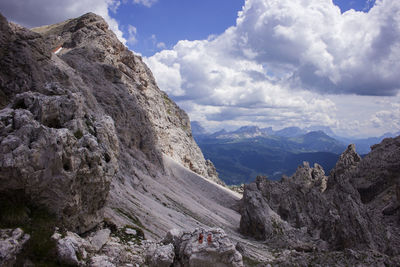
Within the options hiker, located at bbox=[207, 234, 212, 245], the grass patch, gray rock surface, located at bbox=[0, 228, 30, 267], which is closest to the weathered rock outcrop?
hiker, located at bbox=[207, 234, 212, 245]

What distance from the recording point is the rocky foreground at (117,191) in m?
14.9

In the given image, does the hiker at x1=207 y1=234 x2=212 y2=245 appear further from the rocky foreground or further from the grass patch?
the grass patch

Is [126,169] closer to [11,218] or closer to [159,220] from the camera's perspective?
[159,220]

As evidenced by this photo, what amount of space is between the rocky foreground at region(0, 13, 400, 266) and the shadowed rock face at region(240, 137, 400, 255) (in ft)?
0.92

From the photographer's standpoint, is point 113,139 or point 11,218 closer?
point 11,218

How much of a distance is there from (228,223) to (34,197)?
54153 millimetres

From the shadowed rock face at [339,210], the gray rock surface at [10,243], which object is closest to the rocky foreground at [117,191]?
the gray rock surface at [10,243]

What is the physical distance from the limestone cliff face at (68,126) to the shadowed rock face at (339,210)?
83.6ft

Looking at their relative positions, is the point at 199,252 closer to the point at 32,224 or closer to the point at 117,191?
the point at 32,224

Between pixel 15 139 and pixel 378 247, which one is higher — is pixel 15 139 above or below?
above

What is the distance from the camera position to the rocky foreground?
1486cm

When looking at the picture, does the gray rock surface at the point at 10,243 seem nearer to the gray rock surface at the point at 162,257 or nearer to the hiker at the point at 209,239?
the gray rock surface at the point at 162,257

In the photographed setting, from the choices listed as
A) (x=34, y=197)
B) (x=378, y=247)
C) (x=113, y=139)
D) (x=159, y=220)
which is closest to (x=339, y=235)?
(x=378, y=247)

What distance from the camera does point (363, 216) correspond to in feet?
167
